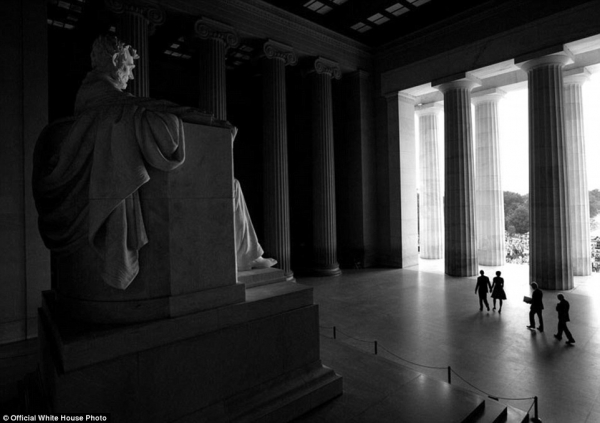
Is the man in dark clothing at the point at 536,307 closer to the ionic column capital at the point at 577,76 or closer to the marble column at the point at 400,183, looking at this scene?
the marble column at the point at 400,183

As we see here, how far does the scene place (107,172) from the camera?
3.85 m

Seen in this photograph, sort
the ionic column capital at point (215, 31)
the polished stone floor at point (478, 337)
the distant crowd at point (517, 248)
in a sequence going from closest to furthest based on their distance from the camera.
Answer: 1. the polished stone floor at point (478, 337)
2. the ionic column capital at point (215, 31)
3. the distant crowd at point (517, 248)

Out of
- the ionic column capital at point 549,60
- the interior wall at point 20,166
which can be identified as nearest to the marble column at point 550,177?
the ionic column capital at point 549,60

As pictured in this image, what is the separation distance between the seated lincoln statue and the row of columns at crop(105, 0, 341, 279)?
808 cm

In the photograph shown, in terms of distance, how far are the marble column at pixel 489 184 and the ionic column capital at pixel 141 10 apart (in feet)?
61.0

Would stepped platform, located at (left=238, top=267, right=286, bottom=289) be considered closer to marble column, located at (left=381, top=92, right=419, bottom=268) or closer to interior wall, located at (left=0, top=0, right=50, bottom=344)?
interior wall, located at (left=0, top=0, right=50, bottom=344)

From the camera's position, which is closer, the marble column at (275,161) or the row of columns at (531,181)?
the row of columns at (531,181)

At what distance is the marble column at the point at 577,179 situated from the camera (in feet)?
61.3

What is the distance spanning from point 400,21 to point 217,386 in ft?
65.5

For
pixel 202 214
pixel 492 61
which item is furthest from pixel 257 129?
pixel 202 214

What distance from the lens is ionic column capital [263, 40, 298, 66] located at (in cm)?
1745

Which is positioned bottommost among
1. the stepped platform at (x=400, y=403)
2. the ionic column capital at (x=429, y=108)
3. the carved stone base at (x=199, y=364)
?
the stepped platform at (x=400, y=403)

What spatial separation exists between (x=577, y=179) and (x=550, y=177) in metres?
4.89

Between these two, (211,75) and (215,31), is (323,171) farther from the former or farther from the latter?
(215,31)
